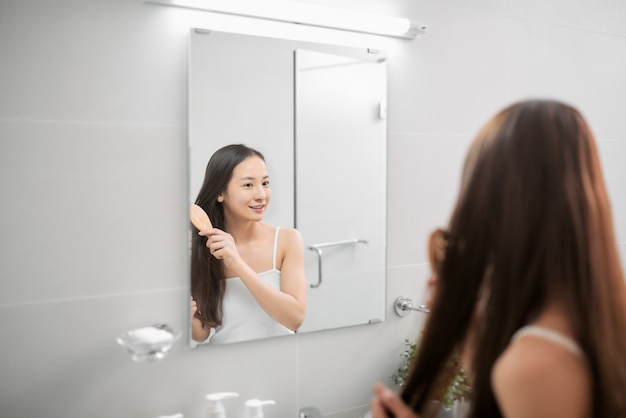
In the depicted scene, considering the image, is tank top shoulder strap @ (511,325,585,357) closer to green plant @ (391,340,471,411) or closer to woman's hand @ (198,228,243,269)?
green plant @ (391,340,471,411)

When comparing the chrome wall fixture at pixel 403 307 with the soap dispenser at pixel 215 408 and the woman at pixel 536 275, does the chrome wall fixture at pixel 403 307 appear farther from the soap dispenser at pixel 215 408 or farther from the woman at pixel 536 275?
the woman at pixel 536 275

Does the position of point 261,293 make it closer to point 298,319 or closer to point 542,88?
point 298,319

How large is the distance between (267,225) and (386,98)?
479mm

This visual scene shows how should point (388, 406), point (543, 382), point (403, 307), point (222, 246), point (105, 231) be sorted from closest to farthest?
point (543, 382)
point (388, 406)
point (105, 231)
point (222, 246)
point (403, 307)

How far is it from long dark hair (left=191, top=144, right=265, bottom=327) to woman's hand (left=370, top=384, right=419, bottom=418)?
0.60m

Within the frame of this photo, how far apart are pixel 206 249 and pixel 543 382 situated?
0.83m

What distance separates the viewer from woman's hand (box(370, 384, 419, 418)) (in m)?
0.77

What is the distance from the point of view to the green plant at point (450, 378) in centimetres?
87

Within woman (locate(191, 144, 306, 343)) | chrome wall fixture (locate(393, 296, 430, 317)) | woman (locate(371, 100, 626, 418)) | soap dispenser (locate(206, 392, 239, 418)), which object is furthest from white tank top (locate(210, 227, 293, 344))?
woman (locate(371, 100, 626, 418))

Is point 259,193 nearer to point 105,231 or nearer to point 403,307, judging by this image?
point 105,231

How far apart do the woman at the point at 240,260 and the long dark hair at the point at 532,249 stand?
2.20ft

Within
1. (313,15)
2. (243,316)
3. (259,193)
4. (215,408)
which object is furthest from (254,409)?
(313,15)

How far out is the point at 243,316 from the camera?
1.35 m

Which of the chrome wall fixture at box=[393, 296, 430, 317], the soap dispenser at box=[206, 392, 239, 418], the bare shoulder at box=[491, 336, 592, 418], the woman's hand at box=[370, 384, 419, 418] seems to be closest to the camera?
the bare shoulder at box=[491, 336, 592, 418]
